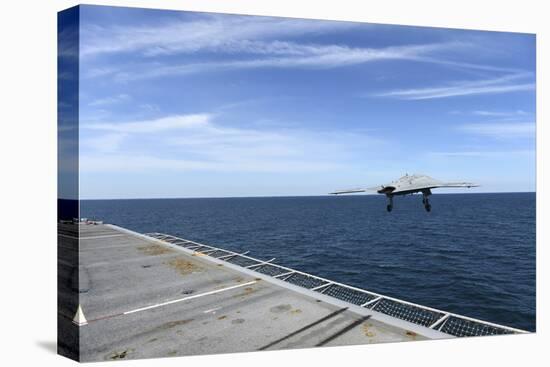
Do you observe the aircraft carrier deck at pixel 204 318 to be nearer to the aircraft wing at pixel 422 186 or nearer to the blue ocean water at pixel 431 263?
the aircraft wing at pixel 422 186

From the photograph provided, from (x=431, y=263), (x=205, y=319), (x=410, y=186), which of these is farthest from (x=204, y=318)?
(x=431, y=263)

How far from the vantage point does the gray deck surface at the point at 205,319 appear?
9.49m

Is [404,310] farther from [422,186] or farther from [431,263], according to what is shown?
[431,263]

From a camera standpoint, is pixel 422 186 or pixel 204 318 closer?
pixel 422 186

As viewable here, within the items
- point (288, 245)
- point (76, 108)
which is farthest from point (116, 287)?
point (288, 245)

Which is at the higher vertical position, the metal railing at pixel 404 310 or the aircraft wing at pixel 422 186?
the aircraft wing at pixel 422 186

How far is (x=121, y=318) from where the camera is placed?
11.1 meters

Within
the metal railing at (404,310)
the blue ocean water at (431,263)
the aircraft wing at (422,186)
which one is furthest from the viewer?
the blue ocean water at (431,263)

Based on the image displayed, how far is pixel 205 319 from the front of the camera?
35.2ft

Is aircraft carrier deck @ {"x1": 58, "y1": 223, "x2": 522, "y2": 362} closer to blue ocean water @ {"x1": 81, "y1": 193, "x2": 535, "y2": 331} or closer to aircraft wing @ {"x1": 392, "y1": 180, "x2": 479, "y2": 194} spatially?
aircraft wing @ {"x1": 392, "y1": 180, "x2": 479, "y2": 194}

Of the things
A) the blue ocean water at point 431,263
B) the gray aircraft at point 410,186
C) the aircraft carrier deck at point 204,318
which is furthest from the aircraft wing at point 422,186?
the blue ocean water at point 431,263

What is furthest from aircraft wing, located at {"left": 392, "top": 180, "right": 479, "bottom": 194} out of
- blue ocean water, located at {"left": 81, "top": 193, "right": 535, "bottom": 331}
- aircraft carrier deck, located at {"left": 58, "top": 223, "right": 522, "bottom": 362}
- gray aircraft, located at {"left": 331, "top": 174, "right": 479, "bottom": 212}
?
blue ocean water, located at {"left": 81, "top": 193, "right": 535, "bottom": 331}

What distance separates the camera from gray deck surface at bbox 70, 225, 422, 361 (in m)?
9.49
